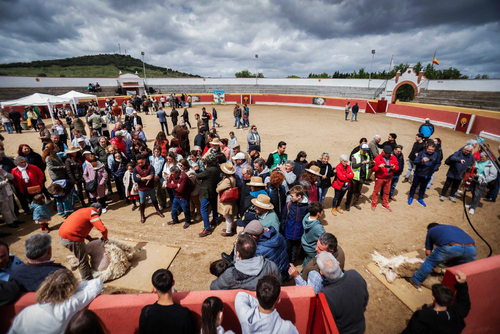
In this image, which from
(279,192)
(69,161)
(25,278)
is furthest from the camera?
(69,161)

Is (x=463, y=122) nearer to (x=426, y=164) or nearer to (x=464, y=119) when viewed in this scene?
(x=464, y=119)

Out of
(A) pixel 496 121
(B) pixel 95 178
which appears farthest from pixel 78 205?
(A) pixel 496 121

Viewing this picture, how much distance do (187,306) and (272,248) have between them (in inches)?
→ 48.3

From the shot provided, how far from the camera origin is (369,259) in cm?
441

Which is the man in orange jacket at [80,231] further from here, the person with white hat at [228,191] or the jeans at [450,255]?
the jeans at [450,255]

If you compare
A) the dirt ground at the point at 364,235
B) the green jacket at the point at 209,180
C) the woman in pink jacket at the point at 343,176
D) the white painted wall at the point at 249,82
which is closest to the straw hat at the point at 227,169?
the green jacket at the point at 209,180

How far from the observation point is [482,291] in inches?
106

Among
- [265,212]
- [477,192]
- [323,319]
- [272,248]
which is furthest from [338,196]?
[323,319]

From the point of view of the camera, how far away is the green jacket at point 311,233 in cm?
328

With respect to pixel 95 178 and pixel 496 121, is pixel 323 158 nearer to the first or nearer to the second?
pixel 95 178

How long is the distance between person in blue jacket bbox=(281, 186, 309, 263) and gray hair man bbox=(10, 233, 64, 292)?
Answer: 10.7ft

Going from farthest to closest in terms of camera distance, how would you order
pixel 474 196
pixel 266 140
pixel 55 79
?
pixel 55 79 < pixel 266 140 < pixel 474 196

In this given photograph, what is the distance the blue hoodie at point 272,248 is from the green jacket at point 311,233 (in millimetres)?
587

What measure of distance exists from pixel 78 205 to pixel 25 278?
4711 millimetres
